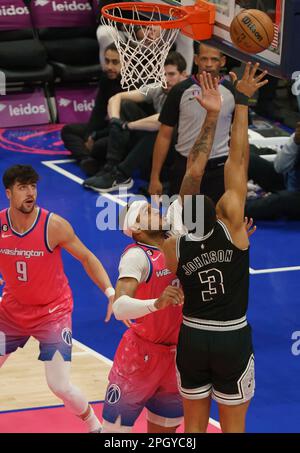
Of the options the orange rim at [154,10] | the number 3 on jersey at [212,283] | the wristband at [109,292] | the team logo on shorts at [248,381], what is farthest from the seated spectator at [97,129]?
the team logo on shorts at [248,381]

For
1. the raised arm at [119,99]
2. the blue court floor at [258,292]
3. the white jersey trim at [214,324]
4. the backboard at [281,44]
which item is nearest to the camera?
the white jersey trim at [214,324]

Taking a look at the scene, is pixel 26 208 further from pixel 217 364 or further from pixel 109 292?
pixel 217 364

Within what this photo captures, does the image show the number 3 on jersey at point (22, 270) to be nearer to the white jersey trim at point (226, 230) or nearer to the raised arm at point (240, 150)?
the raised arm at point (240, 150)

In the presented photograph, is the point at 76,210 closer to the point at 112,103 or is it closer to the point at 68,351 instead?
the point at 112,103

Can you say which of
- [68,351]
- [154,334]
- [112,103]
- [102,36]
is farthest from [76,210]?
[154,334]

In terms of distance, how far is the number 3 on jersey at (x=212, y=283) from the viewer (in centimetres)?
603

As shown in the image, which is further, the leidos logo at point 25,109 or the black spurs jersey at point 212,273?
the leidos logo at point 25,109

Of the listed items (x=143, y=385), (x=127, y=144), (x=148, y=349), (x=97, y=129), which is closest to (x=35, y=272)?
(x=148, y=349)

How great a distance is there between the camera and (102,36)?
14562 millimetres

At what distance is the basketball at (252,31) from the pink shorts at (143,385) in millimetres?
2351

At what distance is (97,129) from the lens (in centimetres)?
1401

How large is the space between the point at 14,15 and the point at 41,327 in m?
9.50

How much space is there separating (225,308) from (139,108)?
292 inches
